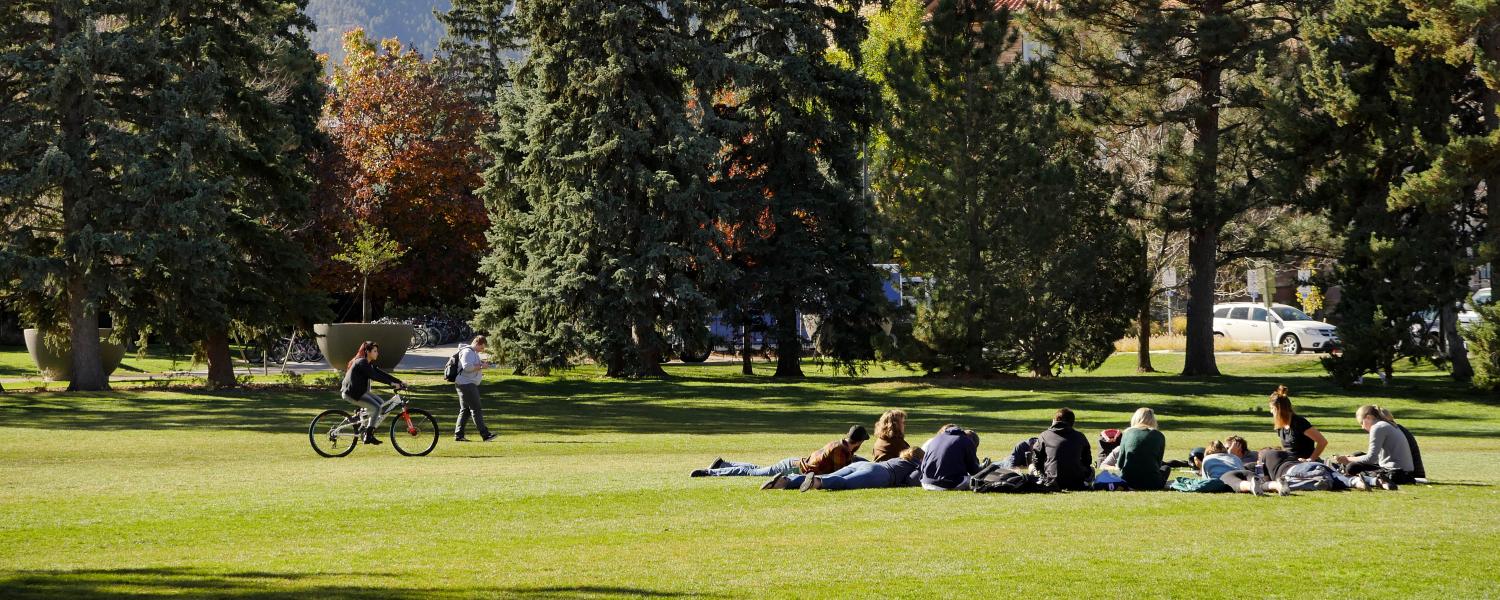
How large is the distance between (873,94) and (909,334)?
7.92 m

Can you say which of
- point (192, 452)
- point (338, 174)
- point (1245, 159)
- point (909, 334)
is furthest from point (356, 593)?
point (338, 174)

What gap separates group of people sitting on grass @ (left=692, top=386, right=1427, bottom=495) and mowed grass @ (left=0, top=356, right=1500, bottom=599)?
34 centimetres

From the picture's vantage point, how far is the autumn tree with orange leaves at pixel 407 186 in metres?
53.0

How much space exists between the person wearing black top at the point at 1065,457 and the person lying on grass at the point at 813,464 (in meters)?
1.97

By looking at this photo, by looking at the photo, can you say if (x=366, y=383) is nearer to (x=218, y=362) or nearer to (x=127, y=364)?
(x=218, y=362)

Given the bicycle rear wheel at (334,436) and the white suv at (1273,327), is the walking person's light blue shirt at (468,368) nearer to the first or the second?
the bicycle rear wheel at (334,436)

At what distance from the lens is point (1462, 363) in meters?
39.0

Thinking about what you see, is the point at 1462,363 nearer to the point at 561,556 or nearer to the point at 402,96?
the point at 561,556

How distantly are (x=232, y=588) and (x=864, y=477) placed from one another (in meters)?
8.05

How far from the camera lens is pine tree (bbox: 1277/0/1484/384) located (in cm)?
3553

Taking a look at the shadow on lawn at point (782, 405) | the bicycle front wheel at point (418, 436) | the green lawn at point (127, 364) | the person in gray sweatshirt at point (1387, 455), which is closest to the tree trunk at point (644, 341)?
the shadow on lawn at point (782, 405)

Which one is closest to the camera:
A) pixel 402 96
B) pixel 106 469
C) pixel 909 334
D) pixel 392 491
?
pixel 392 491

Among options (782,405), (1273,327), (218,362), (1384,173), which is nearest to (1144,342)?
(1384,173)

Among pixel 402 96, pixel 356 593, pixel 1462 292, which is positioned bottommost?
pixel 356 593
